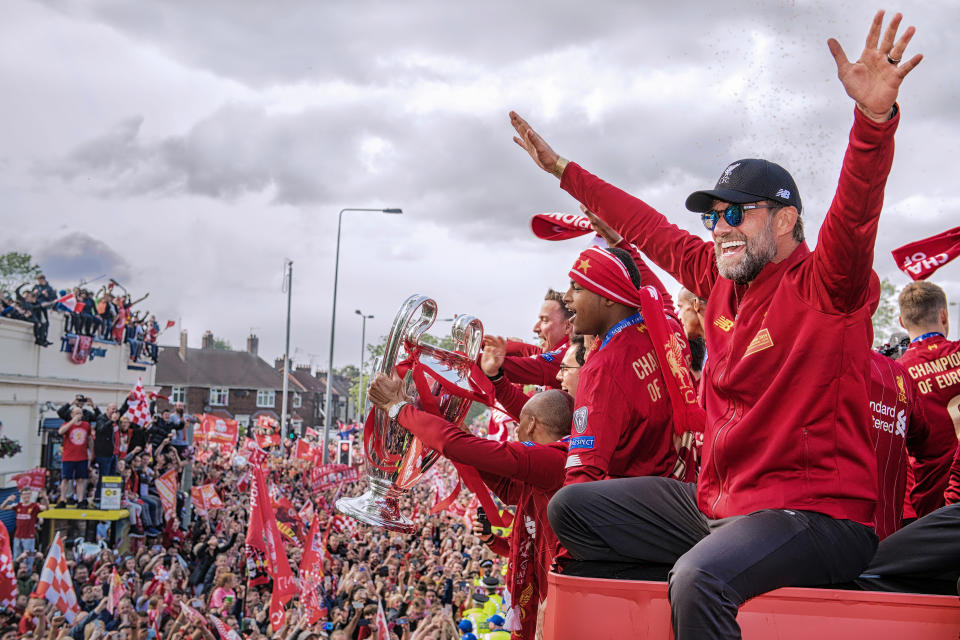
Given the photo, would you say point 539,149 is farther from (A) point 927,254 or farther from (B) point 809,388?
(A) point 927,254

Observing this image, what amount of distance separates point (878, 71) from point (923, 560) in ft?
4.63

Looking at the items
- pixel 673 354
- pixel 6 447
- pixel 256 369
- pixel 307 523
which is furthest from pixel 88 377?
pixel 256 369

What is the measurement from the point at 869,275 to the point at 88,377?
2723 cm

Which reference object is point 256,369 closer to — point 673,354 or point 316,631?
point 316,631

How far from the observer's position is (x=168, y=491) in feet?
59.7

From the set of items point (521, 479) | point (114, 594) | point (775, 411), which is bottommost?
point (114, 594)

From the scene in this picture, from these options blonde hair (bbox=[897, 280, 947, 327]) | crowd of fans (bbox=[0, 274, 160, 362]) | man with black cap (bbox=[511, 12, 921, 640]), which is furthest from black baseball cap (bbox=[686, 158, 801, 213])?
crowd of fans (bbox=[0, 274, 160, 362])

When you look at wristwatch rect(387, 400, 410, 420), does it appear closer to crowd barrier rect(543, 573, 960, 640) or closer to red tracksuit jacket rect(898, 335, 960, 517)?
crowd barrier rect(543, 573, 960, 640)

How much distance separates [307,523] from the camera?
1636 cm

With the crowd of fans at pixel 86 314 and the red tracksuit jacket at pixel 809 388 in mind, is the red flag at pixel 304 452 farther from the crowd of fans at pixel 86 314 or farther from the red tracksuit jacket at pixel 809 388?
the red tracksuit jacket at pixel 809 388

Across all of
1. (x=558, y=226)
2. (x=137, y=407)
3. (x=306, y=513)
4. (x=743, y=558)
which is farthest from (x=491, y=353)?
(x=137, y=407)

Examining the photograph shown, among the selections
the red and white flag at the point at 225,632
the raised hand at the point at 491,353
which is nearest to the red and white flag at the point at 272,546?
the red and white flag at the point at 225,632

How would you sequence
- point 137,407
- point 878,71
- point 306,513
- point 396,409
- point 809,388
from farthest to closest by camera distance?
point 137,407
point 306,513
point 396,409
point 809,388
point 878,71

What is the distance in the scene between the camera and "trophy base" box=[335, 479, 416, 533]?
411cm
